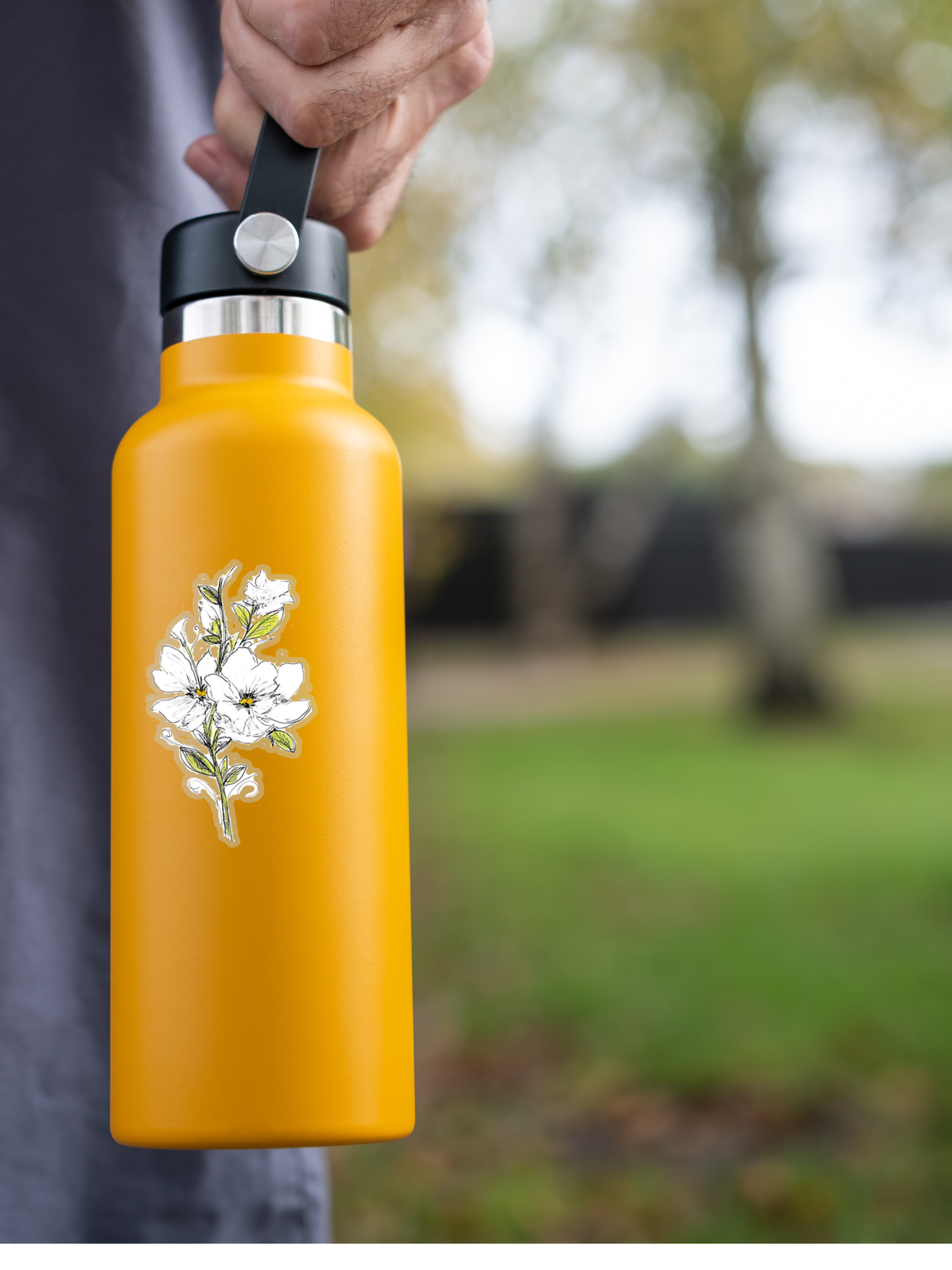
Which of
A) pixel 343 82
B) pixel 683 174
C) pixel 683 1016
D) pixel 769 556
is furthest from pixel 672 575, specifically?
pixel 343 82

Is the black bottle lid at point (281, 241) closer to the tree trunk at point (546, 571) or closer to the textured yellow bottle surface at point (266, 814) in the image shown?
the textured yellow bottle surface at point (266, 814)

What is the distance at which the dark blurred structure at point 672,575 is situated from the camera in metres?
10.6

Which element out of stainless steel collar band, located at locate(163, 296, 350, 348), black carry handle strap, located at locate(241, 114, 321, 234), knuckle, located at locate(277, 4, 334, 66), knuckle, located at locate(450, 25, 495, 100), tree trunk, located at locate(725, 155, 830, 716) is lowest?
stainless steel collar band, located at locate(163, 296, 350, 348)

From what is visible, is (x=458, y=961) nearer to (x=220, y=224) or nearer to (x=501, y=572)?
(x=220, y=224)

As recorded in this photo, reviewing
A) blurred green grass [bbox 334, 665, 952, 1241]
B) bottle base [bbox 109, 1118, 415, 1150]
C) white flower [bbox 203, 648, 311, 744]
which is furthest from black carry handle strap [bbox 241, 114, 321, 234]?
blurred green grass [bbox 334, 665, 952, 1241]

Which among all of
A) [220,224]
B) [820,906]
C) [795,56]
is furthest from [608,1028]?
[795,56]

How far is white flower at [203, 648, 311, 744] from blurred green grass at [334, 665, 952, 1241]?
2246 mm

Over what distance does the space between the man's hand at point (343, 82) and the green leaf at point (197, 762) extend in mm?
317

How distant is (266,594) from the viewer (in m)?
0.56

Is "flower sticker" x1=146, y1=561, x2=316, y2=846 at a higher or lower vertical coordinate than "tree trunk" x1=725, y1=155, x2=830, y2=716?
lower

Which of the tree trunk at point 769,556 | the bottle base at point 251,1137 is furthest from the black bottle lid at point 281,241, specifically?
the tree trunk at point 769,556

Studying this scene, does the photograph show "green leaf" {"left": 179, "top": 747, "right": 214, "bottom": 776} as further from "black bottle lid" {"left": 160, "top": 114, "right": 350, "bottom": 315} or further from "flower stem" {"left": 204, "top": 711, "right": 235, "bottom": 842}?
"black bottle lid" {"left": 160, "top": 114, "right": 350, "bottom": 315}

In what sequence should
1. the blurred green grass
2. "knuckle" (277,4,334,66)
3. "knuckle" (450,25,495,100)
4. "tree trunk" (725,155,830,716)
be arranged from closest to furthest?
"knuckle" (277,4,334,66)
"knuckle" (450,25,495,100)
the blurred green grass
"tree trunk" (725,155,830,716)

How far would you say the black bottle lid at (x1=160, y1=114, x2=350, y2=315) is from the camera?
0.58 m
